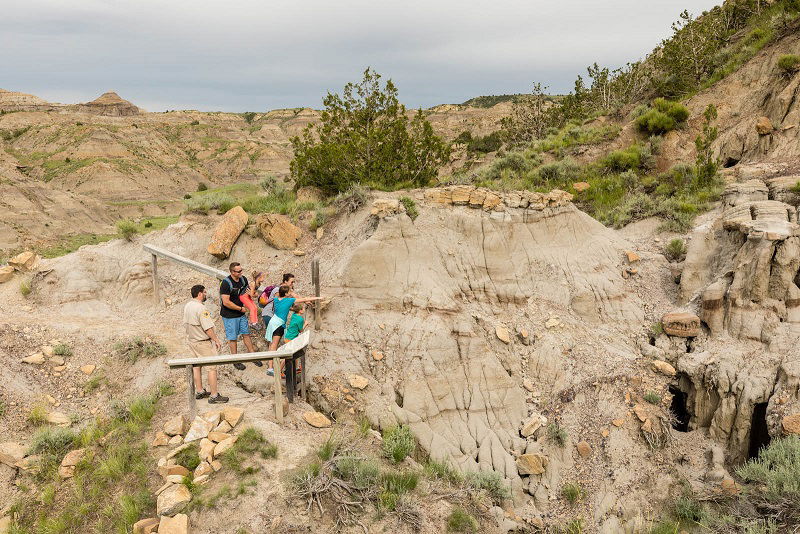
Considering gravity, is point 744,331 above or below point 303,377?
above

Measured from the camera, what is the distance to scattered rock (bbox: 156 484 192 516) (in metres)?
5.18

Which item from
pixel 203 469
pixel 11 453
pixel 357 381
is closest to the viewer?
pixel 203 469

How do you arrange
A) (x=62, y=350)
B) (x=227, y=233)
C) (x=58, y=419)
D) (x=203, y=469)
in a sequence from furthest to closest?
(x=227, y=233), (x=62, y=350), (x=58, y=419), (x=203, y=469)

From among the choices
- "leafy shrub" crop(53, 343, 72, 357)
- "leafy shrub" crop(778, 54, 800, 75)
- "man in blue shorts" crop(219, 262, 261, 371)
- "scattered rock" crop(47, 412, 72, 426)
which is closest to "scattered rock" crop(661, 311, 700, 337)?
"man in blue shorts" crop(219, 262, 261, 371)

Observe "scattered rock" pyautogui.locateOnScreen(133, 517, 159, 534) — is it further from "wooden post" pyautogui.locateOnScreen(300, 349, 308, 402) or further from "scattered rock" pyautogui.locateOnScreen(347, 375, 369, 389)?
"scattered rock" pyautogui.locateOnScreen(347, 375, 369, 389)

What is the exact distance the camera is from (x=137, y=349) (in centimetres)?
866

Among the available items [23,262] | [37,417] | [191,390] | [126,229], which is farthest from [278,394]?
[23,262]

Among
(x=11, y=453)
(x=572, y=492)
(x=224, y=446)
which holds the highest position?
(x=224, y=446)

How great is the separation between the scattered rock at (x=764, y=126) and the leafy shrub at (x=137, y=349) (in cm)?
1908

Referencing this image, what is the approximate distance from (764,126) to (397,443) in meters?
16.6

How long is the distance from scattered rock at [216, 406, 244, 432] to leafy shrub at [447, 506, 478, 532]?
10.6 ft

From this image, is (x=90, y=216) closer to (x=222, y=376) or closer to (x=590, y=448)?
(x=222, y=376)

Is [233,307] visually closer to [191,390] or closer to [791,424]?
[191,390]

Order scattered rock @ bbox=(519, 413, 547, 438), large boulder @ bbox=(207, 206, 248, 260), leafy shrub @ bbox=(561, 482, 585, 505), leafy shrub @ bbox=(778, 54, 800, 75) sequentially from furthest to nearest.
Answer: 1. leafy shrub @ bbox=(778, 54, 800, 75)
2. large boulder @ bbox=(207, 206, 248, 260)
3. scattered rock @ bbox=(519, 413, 547, 438)
4. leafy shrub @ bbox=(561, 482, 585, 505)
